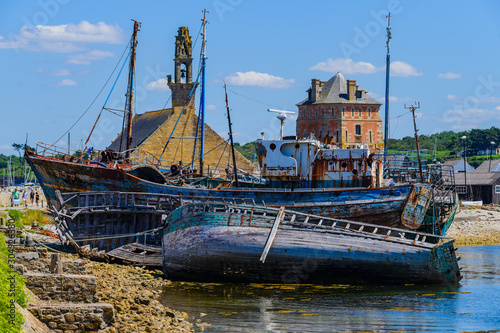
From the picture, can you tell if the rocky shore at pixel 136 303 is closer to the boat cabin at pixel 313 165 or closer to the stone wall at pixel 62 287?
the stone wall at pixel 62 287

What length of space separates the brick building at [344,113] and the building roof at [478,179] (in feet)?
51.3

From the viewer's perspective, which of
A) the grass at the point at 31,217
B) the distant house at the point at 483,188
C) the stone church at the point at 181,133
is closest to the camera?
the grass at the point at 31,217

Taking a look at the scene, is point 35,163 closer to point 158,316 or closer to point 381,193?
point 381,193

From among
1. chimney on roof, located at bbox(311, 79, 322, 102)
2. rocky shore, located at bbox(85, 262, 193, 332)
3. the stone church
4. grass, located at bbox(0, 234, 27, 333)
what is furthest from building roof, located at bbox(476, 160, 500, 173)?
grass, located at bbox(0, 234, 27, 333)

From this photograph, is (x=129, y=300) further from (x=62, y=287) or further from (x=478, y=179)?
(x=478, y=179)

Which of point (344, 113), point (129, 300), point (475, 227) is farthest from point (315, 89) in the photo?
point (129, 300)

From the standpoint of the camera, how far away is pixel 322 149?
107ft

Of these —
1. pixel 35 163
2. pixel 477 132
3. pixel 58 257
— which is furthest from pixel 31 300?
pixel 477 132

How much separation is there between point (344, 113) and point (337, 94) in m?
1.78

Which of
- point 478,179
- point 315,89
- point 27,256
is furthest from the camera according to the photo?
point 478,179

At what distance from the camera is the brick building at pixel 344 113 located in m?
59.6

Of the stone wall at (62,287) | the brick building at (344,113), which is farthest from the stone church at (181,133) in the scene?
the stone wall at (62,287)

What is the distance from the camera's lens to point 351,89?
197ft

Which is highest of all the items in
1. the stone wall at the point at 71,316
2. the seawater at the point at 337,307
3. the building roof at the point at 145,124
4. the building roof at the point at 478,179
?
the building roof at the point at 145,124
